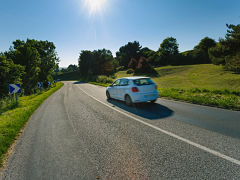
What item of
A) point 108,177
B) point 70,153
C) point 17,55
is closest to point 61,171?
point 70,153

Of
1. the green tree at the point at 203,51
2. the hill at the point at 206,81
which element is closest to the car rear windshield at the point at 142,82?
the hill at the point at 206,81

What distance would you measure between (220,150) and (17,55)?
25.9m

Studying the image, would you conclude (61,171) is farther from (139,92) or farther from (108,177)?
(139,92)

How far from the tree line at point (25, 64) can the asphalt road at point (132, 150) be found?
10.6 metres

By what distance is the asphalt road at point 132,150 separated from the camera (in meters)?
2.50

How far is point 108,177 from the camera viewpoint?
2.39m

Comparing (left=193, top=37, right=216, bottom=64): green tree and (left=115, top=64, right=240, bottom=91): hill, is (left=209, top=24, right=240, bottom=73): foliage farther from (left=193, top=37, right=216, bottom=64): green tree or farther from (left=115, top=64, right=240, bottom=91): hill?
(left=193, top=37, right=216, bottom=64): green tree

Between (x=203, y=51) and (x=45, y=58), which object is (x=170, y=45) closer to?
(x=203, y=51)

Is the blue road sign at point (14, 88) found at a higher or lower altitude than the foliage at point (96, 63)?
lower

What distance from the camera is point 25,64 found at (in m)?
21.1

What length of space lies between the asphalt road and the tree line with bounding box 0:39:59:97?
1056 cm

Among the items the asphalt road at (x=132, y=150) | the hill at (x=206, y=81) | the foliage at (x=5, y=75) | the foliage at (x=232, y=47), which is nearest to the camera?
the asphalt road at (x=132, y=150)

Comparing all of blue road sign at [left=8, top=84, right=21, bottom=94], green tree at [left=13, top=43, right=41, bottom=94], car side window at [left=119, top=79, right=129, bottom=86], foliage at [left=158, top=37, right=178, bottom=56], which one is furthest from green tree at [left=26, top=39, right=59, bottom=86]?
foliage at [left=158, top=37, right=178, bottom=56]

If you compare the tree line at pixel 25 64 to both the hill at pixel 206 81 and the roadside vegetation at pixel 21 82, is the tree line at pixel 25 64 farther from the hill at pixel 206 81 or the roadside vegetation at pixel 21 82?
the hill at pixel 206 81
